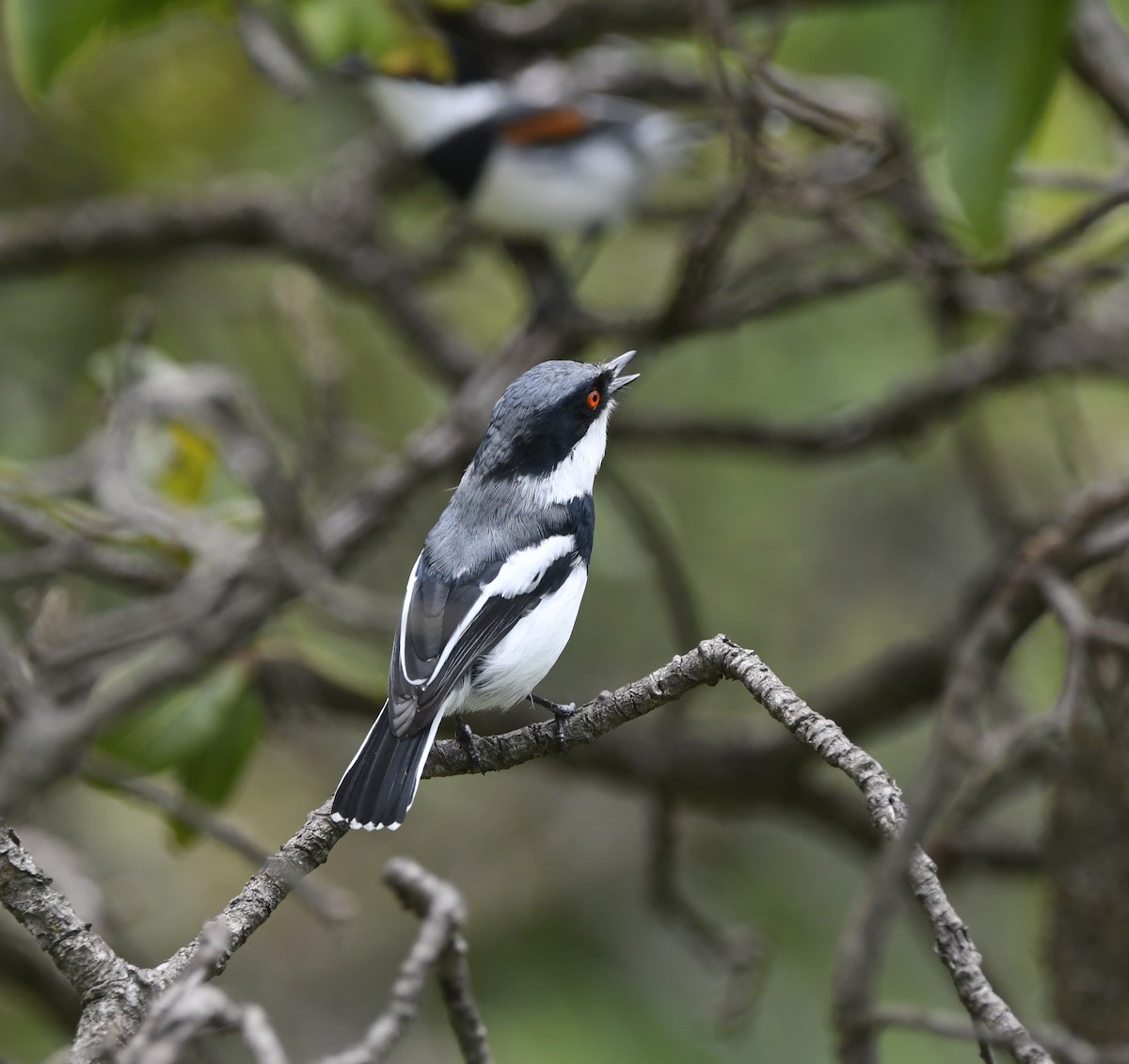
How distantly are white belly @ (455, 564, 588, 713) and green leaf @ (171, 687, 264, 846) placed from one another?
82cm

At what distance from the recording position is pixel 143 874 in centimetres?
556

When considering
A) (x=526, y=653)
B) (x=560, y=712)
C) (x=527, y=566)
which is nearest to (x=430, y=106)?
(x=527, y=566)

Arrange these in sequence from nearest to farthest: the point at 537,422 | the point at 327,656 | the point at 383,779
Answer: the point at 383,779, the point at 537,422, the point at 327,656

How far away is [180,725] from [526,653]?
964 mm

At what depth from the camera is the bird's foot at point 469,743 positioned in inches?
77.3

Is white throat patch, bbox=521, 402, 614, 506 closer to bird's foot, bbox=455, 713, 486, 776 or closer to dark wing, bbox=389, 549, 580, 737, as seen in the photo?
dark wing, bbox=389, 549, 580, 737

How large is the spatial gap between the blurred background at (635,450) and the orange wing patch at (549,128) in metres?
0.20

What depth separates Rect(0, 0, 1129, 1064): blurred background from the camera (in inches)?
123

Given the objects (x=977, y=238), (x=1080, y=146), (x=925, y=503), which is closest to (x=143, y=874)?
(x=925, y=503)

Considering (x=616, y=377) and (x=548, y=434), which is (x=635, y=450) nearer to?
(x=616, y=377)

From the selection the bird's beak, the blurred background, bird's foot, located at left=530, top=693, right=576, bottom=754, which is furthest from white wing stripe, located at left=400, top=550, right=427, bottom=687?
the bird's beak

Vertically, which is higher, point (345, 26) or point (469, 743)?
point (345, 26)

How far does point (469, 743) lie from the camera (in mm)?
2143

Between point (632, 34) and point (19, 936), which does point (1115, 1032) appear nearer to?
point (19, 936)
